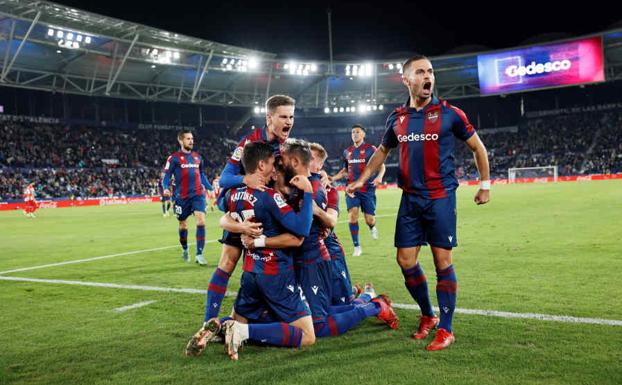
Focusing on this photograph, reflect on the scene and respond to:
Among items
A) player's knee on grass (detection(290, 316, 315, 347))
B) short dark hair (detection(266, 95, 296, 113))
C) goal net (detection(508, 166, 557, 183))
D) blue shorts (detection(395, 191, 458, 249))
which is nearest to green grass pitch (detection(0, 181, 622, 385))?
player's knee on grass (detection(290, 316, 315, 347))

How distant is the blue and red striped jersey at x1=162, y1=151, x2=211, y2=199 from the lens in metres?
9.49

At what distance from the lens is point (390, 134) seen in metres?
4.71

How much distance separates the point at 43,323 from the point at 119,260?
14.7 feet

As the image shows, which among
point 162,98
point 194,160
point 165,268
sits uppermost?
point 162,98

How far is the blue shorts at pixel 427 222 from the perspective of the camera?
4.30 m

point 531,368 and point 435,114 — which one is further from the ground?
point 435,114

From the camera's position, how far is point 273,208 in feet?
13.7

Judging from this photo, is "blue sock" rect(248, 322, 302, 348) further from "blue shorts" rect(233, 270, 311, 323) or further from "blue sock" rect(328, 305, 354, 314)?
"blue sock" rect(328, 305, 354, 314)

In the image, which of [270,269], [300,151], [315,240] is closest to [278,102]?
[300,151]

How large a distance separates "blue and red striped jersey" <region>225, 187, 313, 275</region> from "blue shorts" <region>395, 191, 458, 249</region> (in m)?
0.90

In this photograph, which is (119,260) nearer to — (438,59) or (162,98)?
(162,98)

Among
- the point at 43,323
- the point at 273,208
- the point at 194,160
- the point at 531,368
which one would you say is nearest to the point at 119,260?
the point at 194,160

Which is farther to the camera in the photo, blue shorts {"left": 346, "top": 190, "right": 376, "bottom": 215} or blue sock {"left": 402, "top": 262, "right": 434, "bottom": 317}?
blue shorts {"left": 346, "top": 190, "right": 376, "bottom": 215}

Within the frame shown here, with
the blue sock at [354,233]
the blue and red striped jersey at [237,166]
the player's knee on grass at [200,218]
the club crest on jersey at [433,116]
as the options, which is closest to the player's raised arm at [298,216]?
the blue and red striped jersey at [237,166]
